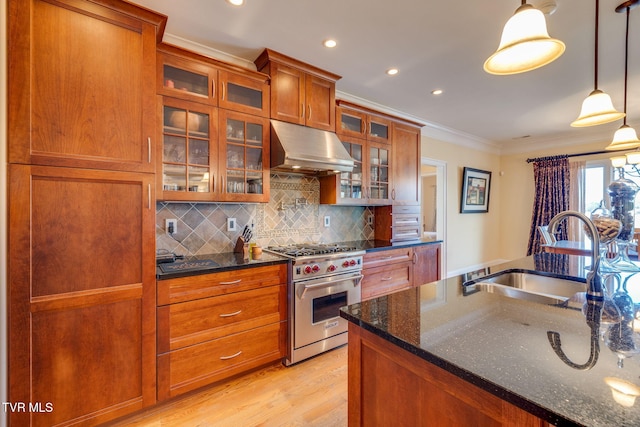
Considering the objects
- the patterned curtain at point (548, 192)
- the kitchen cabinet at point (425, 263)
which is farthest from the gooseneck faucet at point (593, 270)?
the patterned curtain at point (548, 192)

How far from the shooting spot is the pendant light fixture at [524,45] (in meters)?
1.04

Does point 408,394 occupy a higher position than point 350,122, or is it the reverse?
point 350,122

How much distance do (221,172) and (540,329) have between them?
214 cm

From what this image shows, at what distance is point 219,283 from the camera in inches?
79.4

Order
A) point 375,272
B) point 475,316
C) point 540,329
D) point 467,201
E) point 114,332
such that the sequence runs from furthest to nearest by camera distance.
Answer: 1. point 467,201
2. point 375,272
3. point 114,332
4. point 475,316
5. point 540,329

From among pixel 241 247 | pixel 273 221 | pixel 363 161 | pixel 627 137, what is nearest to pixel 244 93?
pixel 273 221

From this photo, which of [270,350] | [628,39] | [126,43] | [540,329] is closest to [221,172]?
[126,43]

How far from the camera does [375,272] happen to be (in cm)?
304

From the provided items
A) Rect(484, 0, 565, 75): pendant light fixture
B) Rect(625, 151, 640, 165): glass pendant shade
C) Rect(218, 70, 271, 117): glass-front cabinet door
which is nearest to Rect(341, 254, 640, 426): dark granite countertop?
Rect(484, 0, 565, 75): pendant light fixture

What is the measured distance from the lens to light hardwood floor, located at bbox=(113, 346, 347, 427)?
1785mm

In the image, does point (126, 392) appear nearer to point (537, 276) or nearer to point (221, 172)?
point (221, 172)

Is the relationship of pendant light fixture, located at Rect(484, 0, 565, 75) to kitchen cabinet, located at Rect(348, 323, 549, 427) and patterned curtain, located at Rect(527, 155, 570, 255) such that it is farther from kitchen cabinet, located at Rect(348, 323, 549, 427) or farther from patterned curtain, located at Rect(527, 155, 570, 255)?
patterned curtain, located at Rect(527, 155, 570, 255)

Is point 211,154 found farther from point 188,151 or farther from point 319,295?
point 319,295

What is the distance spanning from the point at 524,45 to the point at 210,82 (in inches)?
79.5
